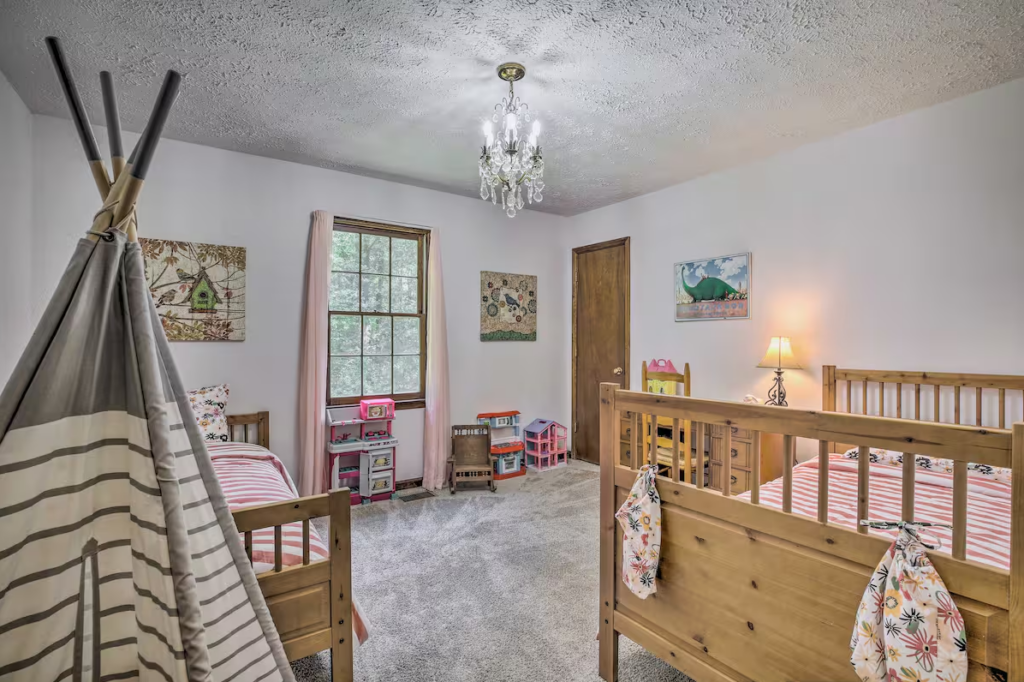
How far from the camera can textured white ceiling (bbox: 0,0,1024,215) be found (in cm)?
194

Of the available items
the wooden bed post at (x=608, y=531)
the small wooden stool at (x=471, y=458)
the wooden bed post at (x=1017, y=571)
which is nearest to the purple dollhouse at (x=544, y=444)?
the small wooden stool at (x=471, y=458)

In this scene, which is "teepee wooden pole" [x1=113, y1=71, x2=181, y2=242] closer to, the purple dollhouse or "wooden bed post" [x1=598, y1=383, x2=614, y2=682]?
"wooden bed post" [x1=598, y1=383, x2=614, y2=682]

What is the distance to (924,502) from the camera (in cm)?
193

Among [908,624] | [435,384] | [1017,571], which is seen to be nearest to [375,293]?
[435,384]

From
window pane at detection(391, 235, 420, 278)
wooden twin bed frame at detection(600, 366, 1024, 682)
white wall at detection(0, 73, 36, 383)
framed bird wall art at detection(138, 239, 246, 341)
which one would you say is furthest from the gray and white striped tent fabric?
window pane at detection(391, 235, 420, 278)

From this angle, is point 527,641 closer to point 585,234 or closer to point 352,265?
point 352,265

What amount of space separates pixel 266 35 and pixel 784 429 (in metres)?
2.52

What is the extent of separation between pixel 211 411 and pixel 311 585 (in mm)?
2118

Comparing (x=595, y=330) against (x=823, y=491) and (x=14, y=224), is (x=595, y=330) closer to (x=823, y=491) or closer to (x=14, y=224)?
(x=823, y=491)

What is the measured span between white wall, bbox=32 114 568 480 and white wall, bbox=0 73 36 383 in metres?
0.10

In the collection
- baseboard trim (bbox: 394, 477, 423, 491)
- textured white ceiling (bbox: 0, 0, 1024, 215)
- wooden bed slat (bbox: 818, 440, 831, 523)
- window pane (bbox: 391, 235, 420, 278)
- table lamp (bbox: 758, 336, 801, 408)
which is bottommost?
baseboard trim (bbox: 394, 477, 423, 491)

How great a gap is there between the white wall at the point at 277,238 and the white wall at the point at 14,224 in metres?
0.10

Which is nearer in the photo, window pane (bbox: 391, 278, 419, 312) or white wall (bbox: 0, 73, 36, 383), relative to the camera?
white wall (bbox: 0, 73, 36, 383)

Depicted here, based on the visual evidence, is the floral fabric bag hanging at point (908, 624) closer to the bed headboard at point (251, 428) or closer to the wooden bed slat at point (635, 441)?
the wooden bed slat at point (635, 441)
